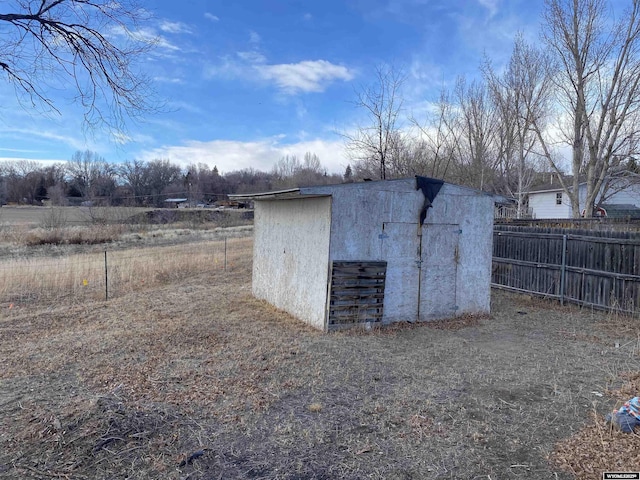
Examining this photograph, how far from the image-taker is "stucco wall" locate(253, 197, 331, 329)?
20.8ft

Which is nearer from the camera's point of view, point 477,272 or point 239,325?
point 239,325

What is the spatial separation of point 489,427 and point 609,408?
1.23m

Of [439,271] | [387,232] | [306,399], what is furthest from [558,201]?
[306,399]

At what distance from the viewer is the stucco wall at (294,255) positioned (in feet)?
20.8

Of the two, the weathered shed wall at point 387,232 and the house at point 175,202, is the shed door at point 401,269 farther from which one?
the house at point 175,202

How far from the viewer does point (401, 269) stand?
21.8 feet

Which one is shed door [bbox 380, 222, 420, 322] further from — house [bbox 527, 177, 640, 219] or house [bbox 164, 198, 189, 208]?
house [bbox 164, 198, 189, 208]

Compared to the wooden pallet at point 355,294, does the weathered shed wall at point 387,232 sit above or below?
above

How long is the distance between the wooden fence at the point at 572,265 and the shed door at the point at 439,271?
9.50 ft

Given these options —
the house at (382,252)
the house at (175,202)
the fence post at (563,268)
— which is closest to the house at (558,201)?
the fence post at (563,268)

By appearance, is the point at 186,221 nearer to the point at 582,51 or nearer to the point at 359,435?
the point at 582,51

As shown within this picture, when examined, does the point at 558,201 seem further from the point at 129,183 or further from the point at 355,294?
the point at 129,183

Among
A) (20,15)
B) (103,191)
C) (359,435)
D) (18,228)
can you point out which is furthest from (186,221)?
(359,435)

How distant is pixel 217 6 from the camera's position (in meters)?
7.61
